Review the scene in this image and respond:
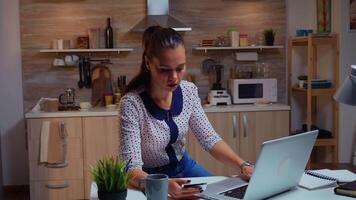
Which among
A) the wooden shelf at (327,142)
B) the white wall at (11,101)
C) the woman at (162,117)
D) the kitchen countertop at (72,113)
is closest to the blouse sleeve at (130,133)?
the woman at (162,117)

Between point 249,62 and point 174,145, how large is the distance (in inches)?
97.9

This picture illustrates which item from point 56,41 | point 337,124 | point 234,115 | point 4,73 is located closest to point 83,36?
point 56,41

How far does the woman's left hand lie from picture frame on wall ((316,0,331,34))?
2519 mm

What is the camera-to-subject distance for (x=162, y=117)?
217cm

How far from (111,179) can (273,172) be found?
0.54 m

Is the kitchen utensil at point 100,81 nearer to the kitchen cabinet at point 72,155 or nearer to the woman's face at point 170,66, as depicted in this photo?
the kitchen cabinet at point 72,155

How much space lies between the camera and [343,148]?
163 inches

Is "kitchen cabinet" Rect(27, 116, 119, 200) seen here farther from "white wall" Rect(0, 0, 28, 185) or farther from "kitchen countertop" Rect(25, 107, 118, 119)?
"white wall" Rect(0, 0, 28, 185)

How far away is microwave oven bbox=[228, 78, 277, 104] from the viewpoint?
4.26 meters

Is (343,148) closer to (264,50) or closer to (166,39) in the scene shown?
(264,50)

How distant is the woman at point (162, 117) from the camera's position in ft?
6.52

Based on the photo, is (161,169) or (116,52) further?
(116,52)

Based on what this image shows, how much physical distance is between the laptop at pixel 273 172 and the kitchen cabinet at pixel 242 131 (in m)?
2.22

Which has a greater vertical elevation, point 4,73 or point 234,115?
point 4,73
